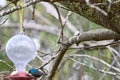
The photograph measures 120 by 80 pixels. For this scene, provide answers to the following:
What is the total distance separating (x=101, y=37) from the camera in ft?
6.00

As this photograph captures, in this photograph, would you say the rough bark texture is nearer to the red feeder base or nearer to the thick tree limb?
the thick tree limb

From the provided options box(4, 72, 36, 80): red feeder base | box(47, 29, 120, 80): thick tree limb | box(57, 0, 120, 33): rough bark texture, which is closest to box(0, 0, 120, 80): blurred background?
box(47, 29, 120, 80): thick tree limb

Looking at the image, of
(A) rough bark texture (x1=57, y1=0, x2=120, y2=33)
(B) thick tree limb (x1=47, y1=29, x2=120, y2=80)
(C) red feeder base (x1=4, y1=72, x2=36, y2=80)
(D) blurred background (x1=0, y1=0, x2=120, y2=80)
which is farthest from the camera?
(D) blurred background (x1=0, y1=0, x2=120, y2=80)

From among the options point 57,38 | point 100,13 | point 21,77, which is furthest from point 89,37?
point 57,38

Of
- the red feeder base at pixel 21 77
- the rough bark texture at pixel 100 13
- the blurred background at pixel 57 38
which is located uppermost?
the rough bark texture at pixel 100 13

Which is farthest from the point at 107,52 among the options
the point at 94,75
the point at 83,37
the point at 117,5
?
the point at 117,5

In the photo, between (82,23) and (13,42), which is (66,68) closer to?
(82,23)

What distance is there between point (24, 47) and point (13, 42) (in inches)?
1.9

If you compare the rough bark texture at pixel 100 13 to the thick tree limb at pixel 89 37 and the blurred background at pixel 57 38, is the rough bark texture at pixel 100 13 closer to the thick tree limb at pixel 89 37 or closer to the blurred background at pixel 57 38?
the thick tree limb at pixel 89 37

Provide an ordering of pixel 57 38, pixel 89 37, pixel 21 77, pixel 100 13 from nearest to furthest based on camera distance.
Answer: pixel 21 77
pixel 100 13
pixel 89 37
pixel 57 38

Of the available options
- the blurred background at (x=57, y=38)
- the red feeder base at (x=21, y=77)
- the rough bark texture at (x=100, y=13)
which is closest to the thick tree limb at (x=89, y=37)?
the rough bark texture at (x=100, y=13)

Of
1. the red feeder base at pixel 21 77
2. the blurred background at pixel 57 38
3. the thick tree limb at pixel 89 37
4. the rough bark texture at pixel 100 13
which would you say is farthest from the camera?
the blurred background at pixel 57 38

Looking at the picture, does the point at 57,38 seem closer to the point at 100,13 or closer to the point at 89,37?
the point at 89,37

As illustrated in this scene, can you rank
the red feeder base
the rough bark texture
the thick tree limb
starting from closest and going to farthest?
the red feeder base, the rough bark texture, the thick tree limb
